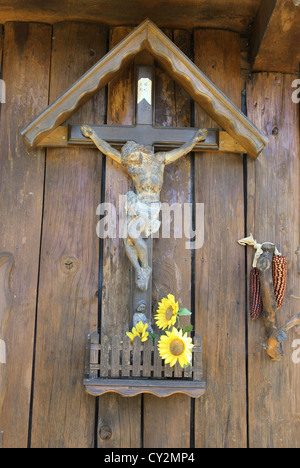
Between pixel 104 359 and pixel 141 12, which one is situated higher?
pixel 141 12

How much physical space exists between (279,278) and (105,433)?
797 millimetres

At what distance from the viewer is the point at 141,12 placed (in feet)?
7.70

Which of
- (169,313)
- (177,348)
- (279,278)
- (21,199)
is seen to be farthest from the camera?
(21,199)

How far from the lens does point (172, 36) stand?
A: 8.00 ft

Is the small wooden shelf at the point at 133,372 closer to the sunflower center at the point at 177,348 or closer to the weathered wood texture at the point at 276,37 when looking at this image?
the sunflower center at the point at 177,348

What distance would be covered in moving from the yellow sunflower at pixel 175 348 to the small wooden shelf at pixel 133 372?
3 cm

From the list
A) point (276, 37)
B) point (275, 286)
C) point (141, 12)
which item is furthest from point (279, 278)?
point (141, 12)

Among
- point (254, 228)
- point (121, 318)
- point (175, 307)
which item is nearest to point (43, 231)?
point (121, 318)

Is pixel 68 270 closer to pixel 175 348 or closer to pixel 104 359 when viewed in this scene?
pixel 104 359

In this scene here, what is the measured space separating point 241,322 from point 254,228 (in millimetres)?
348

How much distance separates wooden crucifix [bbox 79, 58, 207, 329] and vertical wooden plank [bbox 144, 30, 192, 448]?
0.09 metres

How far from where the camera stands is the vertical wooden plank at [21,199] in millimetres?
2129

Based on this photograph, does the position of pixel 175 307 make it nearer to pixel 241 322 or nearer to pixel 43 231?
pixel 241 322

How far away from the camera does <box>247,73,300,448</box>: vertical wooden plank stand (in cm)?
215
